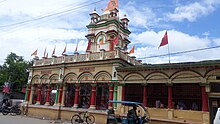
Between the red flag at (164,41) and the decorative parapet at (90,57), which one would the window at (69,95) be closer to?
the decorative parapet at (90,57)

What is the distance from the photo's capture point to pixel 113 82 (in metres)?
17.4

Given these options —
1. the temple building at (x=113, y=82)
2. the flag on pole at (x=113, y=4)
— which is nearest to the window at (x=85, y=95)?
the temple building at (x=113, y=82)

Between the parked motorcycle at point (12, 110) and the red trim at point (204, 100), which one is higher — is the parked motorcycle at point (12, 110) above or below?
below

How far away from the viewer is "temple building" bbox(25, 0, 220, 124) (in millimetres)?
13797

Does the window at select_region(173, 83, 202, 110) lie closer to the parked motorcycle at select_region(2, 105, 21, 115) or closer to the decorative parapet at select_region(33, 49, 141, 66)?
the decorative parapet at select_region(33, 49, 141, 66)

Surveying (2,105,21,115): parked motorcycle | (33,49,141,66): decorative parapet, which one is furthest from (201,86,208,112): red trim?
(2,105,21,115): parked motorcycle

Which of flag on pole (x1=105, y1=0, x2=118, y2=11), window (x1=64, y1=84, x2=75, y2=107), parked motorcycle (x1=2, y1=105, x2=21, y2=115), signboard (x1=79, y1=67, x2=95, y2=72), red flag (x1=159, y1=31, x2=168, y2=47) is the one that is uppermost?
flag on pole (x1=105, y1=0, x2=118, y2=11)

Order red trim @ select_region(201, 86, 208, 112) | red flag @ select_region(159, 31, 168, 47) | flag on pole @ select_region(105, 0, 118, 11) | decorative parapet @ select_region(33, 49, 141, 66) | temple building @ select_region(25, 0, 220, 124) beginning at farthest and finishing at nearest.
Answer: flag on pole @ select_region(105, 0, 118, 11), decorative parapet @ select_region(33, 49, 141, 66), red flag @ select_region(159, 31, 168, 47), temple building @ select_region(25, 0, 220, 124), red trim @ select_region(201, 86, 208, 112)

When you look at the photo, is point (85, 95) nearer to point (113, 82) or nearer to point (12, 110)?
point (113, 82)

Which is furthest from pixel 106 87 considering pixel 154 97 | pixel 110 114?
pixel 110 114

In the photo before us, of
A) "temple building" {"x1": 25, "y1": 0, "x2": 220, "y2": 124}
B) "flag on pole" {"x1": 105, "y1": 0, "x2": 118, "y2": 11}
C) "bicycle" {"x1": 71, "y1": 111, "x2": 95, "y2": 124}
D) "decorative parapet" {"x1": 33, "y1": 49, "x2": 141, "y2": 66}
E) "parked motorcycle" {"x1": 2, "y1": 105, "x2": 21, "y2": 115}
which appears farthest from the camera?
"parked motorcycle" {"x1": 2, "y1": 105, "x2": 21, "y2": 115}

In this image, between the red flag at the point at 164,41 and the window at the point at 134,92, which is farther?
the window at the point at 134,92

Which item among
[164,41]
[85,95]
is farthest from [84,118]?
[164,41]

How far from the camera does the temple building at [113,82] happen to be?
45.3ft
